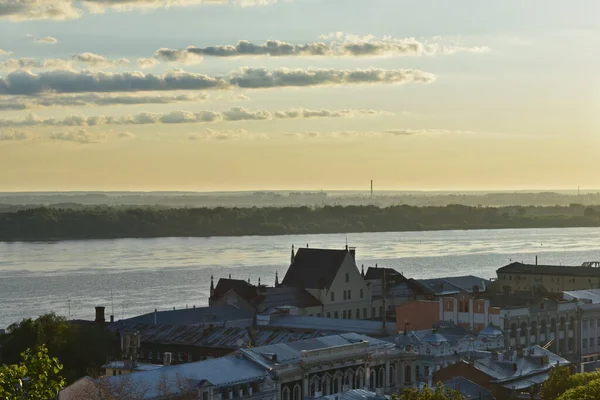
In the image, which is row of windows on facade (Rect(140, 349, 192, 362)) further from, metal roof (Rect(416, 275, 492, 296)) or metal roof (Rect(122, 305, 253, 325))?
metal roof (Rect(416, 275, 492, 296))

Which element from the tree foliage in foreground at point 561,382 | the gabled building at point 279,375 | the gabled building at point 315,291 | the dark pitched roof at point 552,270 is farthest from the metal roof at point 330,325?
the dark pitched roof at point 552,270

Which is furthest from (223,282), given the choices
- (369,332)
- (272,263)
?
(272,263)

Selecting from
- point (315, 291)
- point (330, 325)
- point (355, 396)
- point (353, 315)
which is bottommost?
point (353, 315)

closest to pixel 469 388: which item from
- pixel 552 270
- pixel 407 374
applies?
pixel 407 374

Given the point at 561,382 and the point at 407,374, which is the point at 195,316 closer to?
the point at 407,374

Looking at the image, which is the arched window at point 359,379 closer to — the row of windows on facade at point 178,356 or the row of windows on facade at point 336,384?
the row of windows on facade at point 336,384
